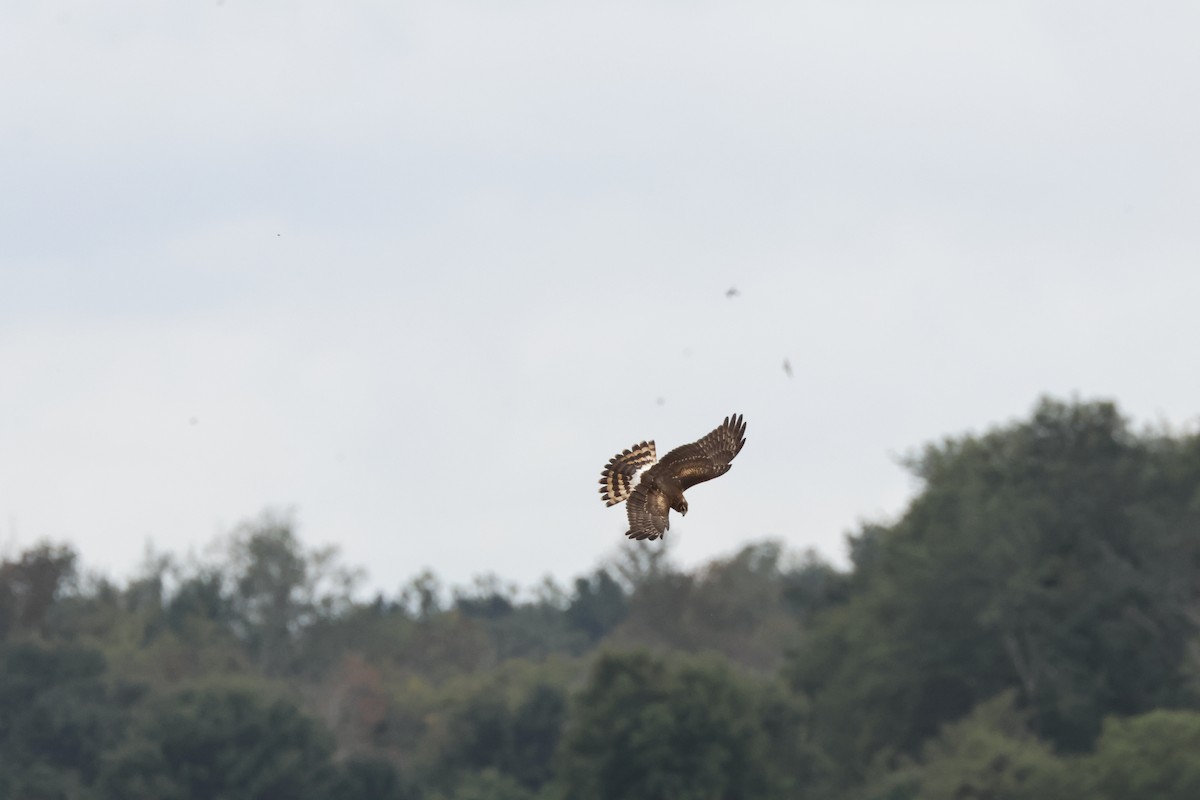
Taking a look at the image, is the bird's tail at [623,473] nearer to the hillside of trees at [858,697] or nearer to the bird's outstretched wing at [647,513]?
the bird's outstretched wing at [647,513]

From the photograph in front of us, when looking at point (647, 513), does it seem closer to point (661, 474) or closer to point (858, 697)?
point (661, 474)

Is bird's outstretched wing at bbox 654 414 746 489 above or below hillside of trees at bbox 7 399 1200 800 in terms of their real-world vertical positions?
below

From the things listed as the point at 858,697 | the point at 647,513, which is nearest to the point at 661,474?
the point at 647,513

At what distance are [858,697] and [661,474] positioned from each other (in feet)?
252

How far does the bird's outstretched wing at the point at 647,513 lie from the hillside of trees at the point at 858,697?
164 ft

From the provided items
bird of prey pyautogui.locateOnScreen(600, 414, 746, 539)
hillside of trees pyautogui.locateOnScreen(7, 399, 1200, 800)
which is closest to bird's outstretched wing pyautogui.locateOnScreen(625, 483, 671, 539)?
bird of prey pyautogui.locateOnScreen(600, 414, 746, 539)

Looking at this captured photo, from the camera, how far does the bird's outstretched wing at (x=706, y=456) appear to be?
29312 mm

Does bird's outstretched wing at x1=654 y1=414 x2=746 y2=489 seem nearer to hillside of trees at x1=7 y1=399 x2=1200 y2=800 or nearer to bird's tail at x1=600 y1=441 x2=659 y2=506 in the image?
bird's tail at x1=600 y1=441 x2=659 y2=506

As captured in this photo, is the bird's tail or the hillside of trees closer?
the bird's tail

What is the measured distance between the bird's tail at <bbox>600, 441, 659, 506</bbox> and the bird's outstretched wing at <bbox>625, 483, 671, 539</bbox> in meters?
0.25

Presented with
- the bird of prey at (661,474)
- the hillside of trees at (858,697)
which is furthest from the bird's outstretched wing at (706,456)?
the hillside of trees at (858,697)

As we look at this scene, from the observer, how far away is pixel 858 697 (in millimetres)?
105375

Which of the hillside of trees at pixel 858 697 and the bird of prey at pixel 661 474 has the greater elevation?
the hillside of trees at pixel 858 697

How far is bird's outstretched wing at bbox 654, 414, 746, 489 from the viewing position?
29.3 metres
